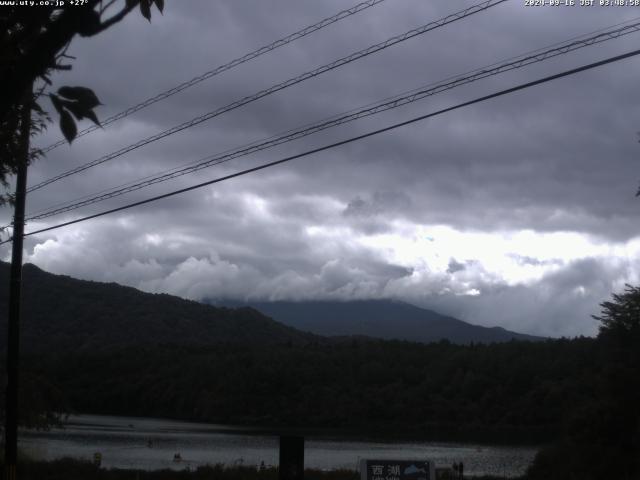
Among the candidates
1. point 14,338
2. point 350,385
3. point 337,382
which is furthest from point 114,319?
point 14,338

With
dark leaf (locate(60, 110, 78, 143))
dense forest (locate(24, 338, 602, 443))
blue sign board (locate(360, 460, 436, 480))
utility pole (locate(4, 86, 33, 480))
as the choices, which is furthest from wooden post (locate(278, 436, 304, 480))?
dense forest (locate(24, 338, 602, 443))

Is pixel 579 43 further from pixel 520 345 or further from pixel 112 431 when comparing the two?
pixel 520 345

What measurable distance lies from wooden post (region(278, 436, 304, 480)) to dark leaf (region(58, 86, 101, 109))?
12.2 m

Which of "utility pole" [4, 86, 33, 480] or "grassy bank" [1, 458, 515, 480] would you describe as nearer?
"utility pole" [4, 86, 33, 480]

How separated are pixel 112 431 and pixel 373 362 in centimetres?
3560

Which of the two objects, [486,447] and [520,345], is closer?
[486,447]

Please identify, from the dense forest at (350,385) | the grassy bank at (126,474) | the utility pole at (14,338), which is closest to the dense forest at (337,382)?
the dense forest at (350,385)

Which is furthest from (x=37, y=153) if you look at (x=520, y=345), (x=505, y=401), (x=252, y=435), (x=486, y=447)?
(x=520, y=345)

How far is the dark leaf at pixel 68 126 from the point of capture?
493cm

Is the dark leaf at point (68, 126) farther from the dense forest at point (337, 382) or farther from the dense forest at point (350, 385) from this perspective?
the dense forest at point (350, 385)

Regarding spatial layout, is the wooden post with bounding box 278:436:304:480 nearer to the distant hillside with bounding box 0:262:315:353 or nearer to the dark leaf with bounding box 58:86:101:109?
the dark leaf with bounding box 58:86:101:109

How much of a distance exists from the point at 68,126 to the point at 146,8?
1.14 metres

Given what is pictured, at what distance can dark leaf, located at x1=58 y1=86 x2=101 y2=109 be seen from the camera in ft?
16.1

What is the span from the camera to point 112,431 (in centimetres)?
7456
